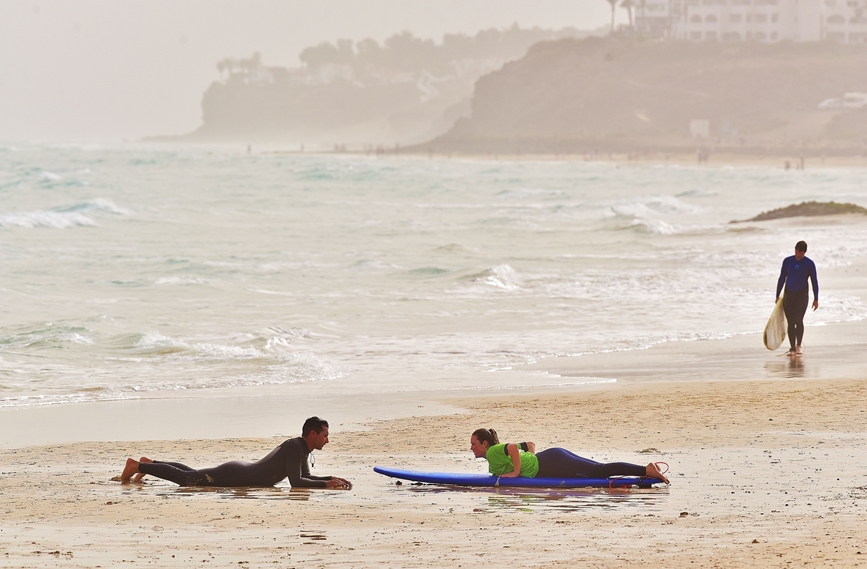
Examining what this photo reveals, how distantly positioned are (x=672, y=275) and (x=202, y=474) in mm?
16579

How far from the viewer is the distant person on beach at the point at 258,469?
741 cm

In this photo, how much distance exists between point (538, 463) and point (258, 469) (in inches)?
72.3

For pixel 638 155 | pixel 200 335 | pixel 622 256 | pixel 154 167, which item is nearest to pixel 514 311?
pixel 200 335

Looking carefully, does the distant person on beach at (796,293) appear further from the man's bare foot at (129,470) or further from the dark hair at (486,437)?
the man's bare foot at (129,470)

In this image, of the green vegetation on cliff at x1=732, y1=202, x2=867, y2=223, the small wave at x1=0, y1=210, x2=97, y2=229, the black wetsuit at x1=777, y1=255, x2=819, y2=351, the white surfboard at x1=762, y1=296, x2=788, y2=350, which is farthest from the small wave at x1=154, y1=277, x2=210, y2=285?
the green vegetation on cliff at x1=732, y1=202, x2=867, y2=223

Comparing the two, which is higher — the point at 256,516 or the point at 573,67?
the point at 573,67

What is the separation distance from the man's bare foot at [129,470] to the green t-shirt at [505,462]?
2342mm

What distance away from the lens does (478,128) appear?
16588 cm

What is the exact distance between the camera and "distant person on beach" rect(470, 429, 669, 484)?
23.4ft

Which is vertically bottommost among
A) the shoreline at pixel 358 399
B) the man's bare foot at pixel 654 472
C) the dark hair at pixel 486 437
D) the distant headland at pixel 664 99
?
the shoreline at pixel 358 399

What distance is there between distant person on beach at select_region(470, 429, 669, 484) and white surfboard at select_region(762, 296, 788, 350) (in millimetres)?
6564

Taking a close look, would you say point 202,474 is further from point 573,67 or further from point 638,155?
point 573,67

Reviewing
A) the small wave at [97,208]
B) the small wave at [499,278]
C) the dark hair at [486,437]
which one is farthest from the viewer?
the small wave at [97,208]

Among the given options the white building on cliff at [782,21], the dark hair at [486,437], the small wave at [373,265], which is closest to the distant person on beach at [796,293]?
the dark hair at [486,437]
